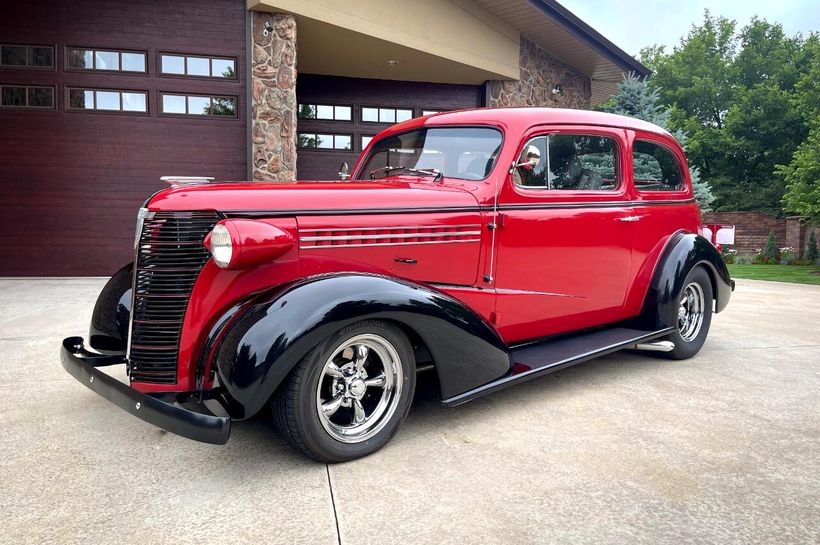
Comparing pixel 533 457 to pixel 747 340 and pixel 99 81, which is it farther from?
pixel 99 81

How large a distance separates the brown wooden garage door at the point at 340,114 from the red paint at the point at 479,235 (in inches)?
308

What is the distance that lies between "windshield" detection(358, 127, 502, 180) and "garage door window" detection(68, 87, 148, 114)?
7.29m

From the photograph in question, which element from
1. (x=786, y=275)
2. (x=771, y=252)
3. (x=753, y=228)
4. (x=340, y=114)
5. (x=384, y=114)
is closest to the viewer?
(x=340, y=114)

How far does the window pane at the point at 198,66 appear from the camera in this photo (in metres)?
9.51

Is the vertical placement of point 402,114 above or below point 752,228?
above

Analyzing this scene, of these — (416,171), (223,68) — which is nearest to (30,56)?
(223,68)

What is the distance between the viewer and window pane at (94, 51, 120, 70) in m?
9.25

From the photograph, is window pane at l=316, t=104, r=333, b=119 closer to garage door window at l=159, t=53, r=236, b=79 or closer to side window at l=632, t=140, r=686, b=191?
garage door window at l=159, t=53, r=236, b=79

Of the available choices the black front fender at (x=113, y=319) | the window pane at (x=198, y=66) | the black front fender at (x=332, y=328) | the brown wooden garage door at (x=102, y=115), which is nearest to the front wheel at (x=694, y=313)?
the black front fender at (x=332, y=328)

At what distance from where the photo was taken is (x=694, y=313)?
462cm

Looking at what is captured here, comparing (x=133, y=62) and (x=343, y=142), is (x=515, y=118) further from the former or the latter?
(x=343, y=142)

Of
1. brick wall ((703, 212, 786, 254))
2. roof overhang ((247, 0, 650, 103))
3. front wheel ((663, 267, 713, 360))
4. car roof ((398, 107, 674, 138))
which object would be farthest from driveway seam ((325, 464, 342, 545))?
brick wall ((703, 212, 786, 254))

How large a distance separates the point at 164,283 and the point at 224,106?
314 inches

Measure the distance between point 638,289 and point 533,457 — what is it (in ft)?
6.78
